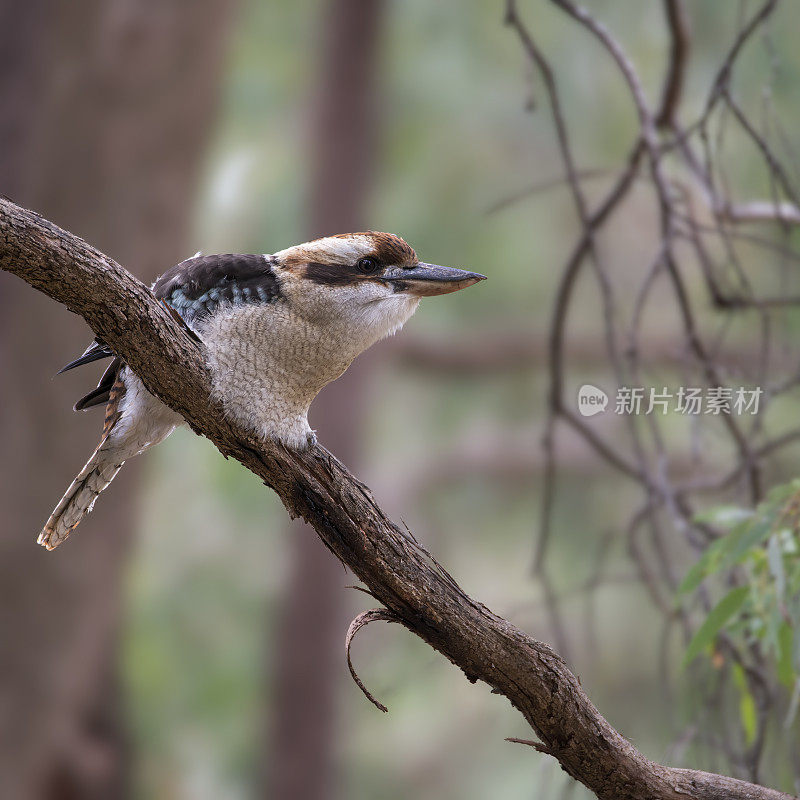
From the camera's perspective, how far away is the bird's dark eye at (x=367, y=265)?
1292mm

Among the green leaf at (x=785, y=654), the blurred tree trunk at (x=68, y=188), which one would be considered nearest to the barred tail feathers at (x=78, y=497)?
the green leaf at (x=785, y=654)

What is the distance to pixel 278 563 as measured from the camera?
244 inches

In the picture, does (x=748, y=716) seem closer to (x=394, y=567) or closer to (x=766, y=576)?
(x=766, y=576)

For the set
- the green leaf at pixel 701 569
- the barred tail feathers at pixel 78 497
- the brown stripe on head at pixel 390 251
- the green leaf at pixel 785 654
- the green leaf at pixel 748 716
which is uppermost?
the brown stripe on head at pixel 390 251

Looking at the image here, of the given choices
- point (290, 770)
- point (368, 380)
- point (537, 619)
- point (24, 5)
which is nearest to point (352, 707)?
point (290, 770)

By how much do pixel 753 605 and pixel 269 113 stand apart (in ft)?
16.5

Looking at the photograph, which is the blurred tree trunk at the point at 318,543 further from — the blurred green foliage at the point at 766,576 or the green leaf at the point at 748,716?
the blurred green foliage at the point at 766,576

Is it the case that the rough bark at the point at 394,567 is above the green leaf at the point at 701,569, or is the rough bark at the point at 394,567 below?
below

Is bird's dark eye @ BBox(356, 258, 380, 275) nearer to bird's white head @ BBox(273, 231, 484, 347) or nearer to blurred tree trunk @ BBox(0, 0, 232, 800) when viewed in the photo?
bird's white head @ BBox(273, 231, 484, 347)

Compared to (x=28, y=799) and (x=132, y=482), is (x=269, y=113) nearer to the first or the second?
(x=132, y=482)

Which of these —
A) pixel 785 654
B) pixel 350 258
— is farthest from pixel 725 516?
pixel 350 258

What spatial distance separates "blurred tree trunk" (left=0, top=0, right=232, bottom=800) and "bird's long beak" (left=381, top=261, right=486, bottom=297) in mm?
2399

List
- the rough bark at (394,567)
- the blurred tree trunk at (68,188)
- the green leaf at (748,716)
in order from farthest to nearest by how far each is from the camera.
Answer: the blurred tree trunk at (68,188) < the green leaf at (748,716) < the rough bark at (394,567)

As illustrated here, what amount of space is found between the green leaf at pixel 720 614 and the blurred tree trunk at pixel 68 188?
95.2 inches
